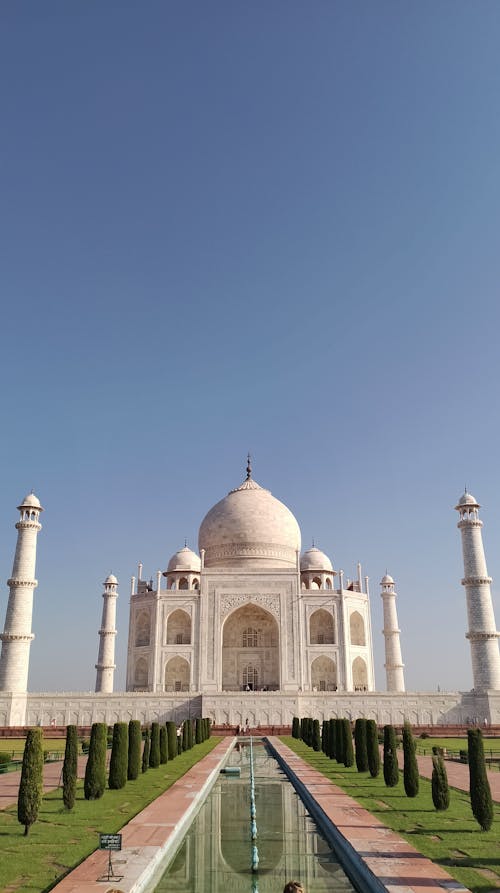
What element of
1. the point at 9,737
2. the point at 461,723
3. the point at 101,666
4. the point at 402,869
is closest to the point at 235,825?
the point at 402,869

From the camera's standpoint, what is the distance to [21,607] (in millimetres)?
27328

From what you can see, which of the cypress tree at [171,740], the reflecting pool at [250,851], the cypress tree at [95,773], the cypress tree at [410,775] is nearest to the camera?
the reflecting pool at [250,851]

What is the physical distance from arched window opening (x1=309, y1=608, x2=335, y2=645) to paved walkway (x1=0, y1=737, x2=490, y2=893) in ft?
65.1

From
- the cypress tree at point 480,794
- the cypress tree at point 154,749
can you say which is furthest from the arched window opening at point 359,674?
the cypress tree at point 480,794

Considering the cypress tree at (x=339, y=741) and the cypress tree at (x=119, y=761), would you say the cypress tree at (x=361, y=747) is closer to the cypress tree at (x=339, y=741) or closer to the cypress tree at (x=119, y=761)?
the cypress tree at (x=339, y=741)

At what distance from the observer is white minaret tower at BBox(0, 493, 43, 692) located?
86.8 feet

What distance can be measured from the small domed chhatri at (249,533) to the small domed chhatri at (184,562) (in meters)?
0.73

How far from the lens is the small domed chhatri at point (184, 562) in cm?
3503

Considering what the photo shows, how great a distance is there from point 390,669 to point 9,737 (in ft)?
60.1

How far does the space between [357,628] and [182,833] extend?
25.5 metres

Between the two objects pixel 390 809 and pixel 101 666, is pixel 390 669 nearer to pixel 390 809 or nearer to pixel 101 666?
pixel 101 666

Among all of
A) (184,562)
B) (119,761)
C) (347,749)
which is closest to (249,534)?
(184,562)

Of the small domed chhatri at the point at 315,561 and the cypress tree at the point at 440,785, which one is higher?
the small domed chhatri at the point at 315,561

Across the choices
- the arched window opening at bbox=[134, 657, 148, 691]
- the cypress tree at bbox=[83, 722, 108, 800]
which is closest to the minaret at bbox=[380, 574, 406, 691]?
the arched window opening at bbox=[134, 657, 148, 691]
